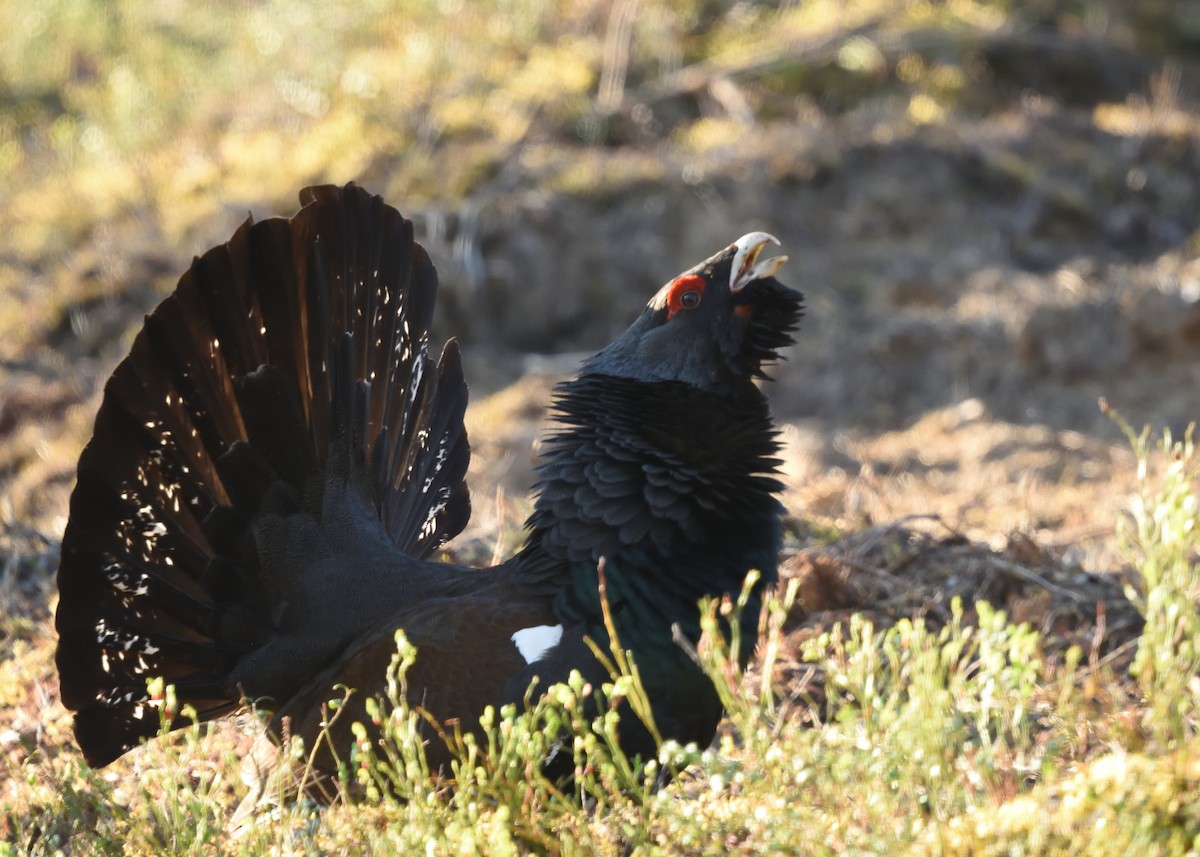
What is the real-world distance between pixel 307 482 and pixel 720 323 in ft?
4.40

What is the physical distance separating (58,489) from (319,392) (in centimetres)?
595

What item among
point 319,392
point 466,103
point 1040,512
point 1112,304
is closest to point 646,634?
point 319,392

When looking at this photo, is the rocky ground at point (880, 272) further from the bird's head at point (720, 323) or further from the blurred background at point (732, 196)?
the bird's head at point (720, 323)

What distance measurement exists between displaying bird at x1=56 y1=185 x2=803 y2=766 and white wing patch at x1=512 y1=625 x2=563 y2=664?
0.38ft

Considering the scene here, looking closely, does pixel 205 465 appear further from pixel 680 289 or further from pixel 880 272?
pixel 880 272

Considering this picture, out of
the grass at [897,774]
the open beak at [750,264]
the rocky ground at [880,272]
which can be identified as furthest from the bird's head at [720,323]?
the rocky ground at [880,272]

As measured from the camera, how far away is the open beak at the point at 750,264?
3877mm

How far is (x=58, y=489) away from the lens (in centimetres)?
923

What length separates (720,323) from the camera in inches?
152

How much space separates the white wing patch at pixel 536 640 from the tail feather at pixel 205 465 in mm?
891

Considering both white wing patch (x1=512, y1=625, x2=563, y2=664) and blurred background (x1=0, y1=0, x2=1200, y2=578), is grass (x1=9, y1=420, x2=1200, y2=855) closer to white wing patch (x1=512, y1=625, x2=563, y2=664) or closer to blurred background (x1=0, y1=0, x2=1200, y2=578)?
Result: white wing patch (x1=512, y1=625, x2=563, y2=664)

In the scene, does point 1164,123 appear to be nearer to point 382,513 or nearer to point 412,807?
point 382,513

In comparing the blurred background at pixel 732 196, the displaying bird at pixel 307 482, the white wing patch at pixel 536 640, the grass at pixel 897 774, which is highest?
the blurred background at pixel 732 196

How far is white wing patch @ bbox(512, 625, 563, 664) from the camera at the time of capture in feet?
11.4
